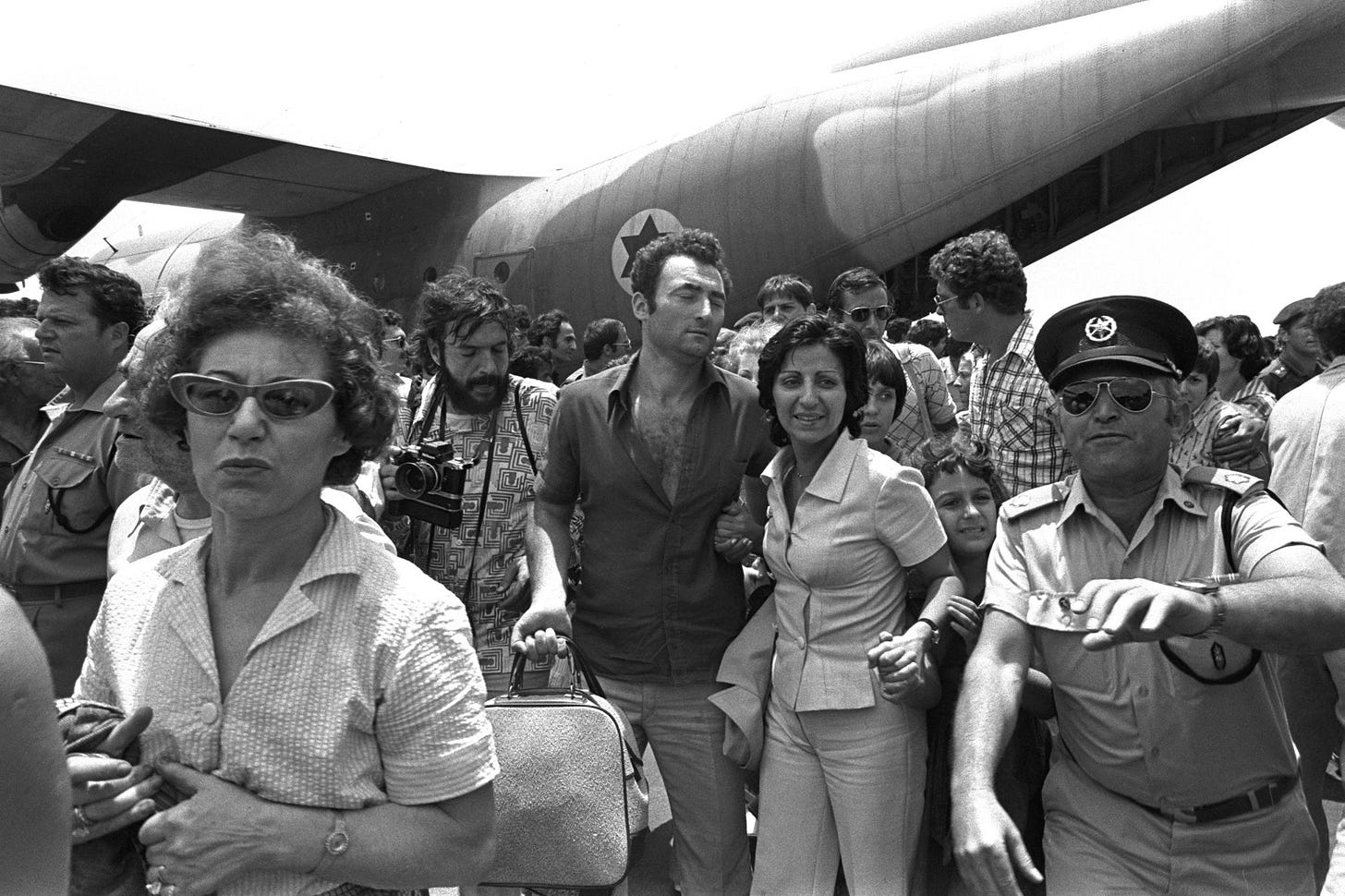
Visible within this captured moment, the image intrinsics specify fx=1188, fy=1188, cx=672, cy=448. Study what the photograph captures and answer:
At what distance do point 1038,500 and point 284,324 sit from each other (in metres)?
1.71

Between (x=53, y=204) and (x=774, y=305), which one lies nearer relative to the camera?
(x=774, y=305)

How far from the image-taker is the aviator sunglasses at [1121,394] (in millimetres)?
2543

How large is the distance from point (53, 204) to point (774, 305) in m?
12.5

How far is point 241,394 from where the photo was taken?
1.75 metres

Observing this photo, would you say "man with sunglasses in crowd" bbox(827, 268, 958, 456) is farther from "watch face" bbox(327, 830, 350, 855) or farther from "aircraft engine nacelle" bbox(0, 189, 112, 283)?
"aircraft engine nacelle" bbox(0, 189, 112, 283)

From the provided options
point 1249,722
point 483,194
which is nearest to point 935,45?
point 483,194

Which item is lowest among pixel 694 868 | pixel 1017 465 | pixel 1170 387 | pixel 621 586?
pixel 694 868

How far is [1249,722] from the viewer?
2430 millimetres

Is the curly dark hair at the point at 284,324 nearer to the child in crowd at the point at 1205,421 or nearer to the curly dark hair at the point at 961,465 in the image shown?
the curly dark hair at the point at 961,465

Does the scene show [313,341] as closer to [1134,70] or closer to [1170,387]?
[1170,387]

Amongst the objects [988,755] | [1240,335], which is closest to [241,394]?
[988,755]

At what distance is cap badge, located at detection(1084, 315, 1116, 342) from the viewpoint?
8.71ft

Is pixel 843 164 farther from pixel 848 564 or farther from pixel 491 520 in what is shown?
pixel 848 564

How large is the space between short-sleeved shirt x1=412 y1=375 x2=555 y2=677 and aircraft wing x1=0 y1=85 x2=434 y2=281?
1198 centimetres
